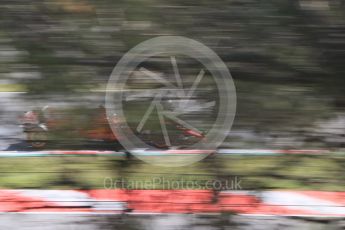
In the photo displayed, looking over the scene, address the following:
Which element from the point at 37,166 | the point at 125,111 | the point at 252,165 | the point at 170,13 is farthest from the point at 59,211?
the point at 170,13

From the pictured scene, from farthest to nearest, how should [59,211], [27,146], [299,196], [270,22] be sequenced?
1. [59,211]
2. [299,196]
3. [27,146]
4. [270,22]

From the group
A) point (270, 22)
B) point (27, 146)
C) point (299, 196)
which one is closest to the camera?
point (270, 22)

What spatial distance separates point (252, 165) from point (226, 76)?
339mm

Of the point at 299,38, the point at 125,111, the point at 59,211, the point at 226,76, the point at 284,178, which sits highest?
the point at 299,38

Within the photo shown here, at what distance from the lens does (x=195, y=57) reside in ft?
5.99

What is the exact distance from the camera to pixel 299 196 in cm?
214

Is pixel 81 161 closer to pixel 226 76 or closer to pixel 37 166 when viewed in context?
pixel 37 166

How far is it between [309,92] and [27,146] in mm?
932

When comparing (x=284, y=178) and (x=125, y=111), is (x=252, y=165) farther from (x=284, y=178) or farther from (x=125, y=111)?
(x=125, y=111)

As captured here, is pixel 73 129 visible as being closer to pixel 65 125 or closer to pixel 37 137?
pixel 65 125

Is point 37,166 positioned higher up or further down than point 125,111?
further down

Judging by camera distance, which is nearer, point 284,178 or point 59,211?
point 284,178

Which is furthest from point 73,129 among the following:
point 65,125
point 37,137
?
point 37,137

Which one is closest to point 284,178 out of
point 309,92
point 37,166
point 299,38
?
→ point 309,92
